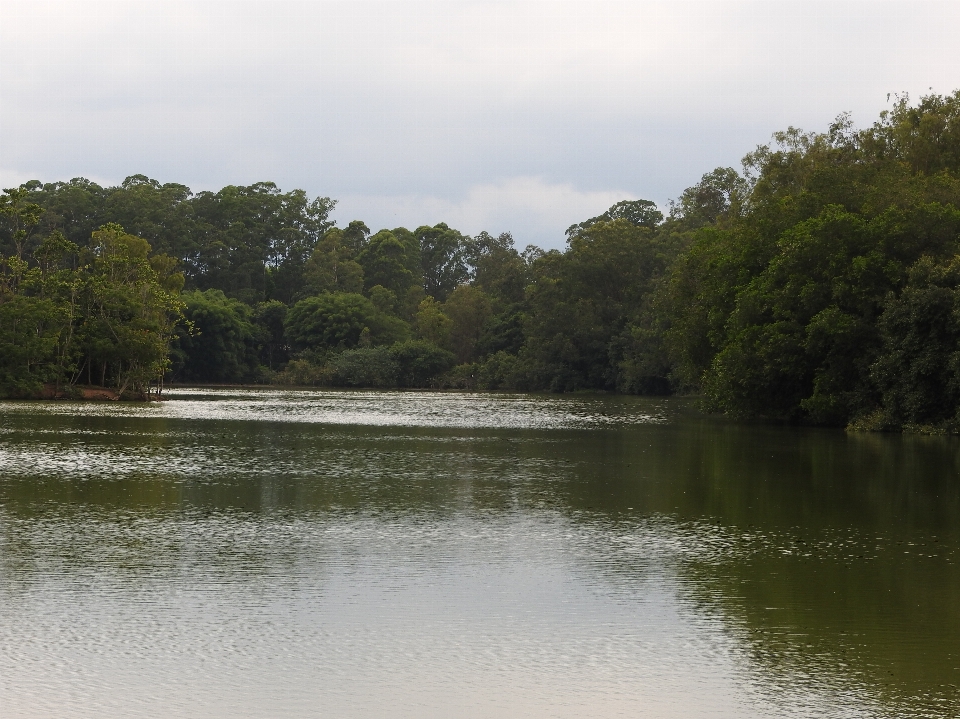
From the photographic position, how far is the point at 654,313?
81688 mm

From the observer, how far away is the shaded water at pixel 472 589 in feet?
27.1

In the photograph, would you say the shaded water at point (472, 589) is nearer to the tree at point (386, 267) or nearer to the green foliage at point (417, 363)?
the green foliage at point (417, 363)

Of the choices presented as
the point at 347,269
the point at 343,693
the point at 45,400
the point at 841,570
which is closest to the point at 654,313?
the point at 45,400

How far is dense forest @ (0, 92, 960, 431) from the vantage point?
41.8 metres

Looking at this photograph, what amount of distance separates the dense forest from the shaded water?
16725 mm

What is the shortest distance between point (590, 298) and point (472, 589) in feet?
271

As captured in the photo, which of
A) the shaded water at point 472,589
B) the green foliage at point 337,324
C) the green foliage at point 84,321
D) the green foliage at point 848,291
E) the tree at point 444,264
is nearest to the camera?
the shaded water at point 472,589

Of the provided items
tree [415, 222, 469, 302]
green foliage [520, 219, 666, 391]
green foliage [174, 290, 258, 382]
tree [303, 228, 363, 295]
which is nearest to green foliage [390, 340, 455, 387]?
green foliage [520, 219, 666, 391]

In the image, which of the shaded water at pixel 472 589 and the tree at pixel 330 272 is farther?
the tree at pixel 330 272

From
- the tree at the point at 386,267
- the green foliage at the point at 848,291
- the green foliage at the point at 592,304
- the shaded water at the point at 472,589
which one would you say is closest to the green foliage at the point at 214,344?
the tree at the point at 386,267

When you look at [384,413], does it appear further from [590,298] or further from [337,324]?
[337,324]

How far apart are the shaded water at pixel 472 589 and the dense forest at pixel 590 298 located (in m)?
16.7

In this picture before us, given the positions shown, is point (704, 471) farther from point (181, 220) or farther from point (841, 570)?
point (181, 220)

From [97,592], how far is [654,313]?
7256cm
